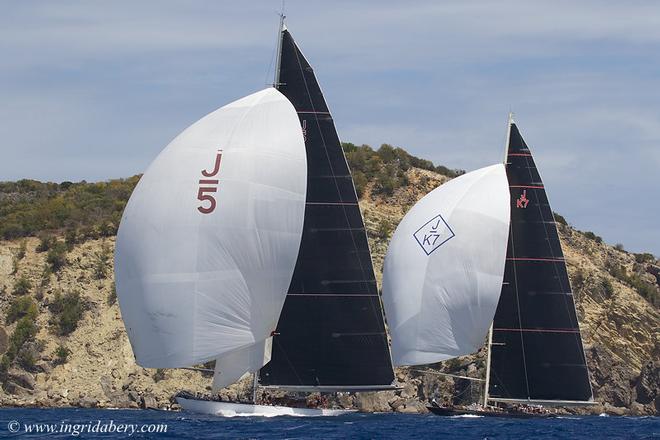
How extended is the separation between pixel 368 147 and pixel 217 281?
46.0m

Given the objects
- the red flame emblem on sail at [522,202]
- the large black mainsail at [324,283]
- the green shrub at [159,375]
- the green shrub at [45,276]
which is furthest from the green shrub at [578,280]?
the large black mainsail at [324,283]

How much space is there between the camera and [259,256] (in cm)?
4006

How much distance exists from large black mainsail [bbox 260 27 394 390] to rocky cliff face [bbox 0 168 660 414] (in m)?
11.3

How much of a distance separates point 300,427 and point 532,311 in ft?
37.4

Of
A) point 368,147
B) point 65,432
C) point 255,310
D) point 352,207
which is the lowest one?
point 65,432

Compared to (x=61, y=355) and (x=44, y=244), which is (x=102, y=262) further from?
(x=61, y=355)

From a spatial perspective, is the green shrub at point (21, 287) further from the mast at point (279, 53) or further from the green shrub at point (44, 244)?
the mast at point (279, 53)

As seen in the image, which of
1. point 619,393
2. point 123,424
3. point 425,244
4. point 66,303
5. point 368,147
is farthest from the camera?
point 368,147

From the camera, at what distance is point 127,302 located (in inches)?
1569

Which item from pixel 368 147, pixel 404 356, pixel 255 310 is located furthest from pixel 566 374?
pixel 368 147

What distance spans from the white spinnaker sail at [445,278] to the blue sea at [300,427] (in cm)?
280

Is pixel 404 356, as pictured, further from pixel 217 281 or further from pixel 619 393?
pixel 619 393

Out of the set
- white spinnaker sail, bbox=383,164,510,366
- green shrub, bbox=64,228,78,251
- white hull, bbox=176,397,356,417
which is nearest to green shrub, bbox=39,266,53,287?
green shrub, bbox=64,228,78,251

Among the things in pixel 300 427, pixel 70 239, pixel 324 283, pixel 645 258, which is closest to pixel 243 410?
pixel 300 427
